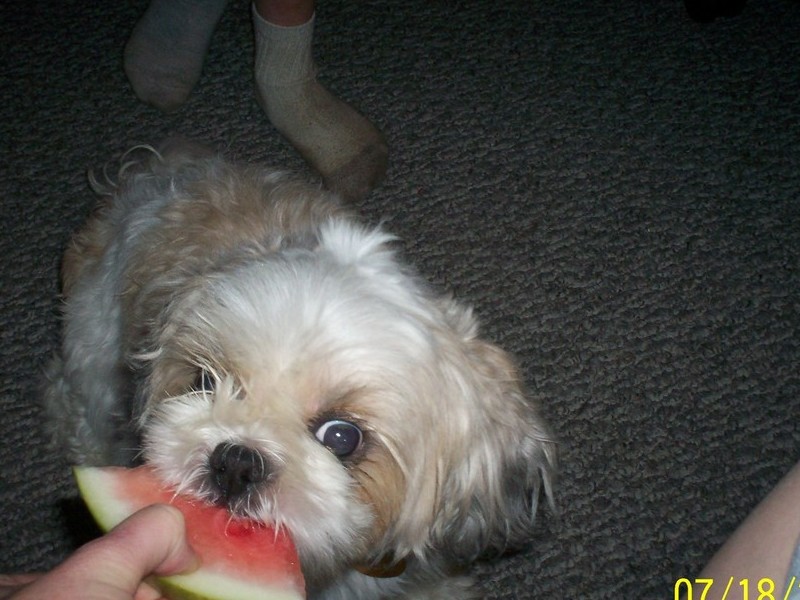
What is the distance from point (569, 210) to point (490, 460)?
1.12 metres

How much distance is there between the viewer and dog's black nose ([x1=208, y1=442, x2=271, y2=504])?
2.88 feet

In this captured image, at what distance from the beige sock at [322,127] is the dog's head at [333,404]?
0.88 meters

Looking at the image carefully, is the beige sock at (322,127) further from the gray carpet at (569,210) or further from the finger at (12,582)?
the finger at (12,582)

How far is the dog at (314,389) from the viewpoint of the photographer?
917 millimetres

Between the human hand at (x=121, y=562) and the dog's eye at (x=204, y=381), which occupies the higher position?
the human hand at (x=121, y=562)

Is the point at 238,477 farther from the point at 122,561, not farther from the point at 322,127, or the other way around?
the point at 322,127

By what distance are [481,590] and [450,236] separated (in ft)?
2.93

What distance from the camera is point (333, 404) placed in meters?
0.93

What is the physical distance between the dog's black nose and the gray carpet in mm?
777
